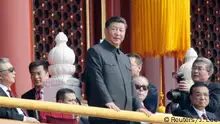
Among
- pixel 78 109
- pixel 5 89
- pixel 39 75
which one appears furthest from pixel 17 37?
pixel 78 109

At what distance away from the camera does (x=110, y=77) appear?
14062 mm

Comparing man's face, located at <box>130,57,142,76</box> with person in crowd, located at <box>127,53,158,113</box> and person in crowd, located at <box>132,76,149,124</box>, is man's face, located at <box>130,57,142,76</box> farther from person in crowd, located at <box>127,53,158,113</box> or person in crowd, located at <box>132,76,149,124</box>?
person in crowd, located at <box>132,76,149,124</box>

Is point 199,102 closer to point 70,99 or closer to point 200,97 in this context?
point 200,97

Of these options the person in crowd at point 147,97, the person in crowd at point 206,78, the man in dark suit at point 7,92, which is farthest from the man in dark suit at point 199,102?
the man in dark suit at point 7,92

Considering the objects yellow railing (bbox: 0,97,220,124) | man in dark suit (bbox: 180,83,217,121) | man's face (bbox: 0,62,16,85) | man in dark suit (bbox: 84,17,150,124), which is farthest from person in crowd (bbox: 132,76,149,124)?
man's face (bbox: 0,62,16,85)

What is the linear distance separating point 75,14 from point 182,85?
14.6 ft

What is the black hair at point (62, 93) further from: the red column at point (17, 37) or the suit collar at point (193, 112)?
the red column at point (17, 37)

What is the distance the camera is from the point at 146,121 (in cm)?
1382

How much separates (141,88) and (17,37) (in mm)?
2621

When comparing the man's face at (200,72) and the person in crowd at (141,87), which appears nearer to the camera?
the man's face at (200,72)

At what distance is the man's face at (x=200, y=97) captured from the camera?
47.8ft

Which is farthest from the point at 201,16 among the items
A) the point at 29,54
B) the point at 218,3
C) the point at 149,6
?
the point at 29,54

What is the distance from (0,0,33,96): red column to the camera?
17250mm

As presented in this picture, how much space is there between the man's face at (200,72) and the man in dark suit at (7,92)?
82.9 inches
